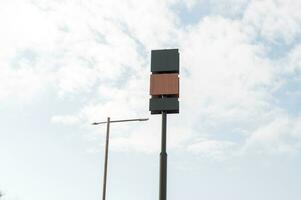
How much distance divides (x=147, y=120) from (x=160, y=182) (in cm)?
1565

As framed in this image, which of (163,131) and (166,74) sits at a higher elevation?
(166,74)

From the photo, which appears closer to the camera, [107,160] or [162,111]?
[162,111]

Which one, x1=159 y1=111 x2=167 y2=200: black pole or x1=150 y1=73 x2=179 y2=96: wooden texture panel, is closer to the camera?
x1=159 y1=111 x2=167 y2=200: black pole

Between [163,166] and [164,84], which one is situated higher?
[164,84]

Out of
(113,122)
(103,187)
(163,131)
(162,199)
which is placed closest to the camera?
(162,199)

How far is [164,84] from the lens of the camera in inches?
688

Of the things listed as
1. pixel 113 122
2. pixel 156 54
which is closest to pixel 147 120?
pixel 113 122

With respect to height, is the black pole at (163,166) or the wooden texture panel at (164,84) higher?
the wooden texture panel at (164,84)

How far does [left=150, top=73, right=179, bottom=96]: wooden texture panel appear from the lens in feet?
57.0

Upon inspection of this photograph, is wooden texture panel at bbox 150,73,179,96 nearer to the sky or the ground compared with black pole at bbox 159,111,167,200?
nearer to the sky

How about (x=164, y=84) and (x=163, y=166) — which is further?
(x=164, y=84)

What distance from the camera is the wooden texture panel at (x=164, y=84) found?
17375 mm

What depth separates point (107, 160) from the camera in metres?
31.4

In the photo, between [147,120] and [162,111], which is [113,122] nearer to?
[147,120]
